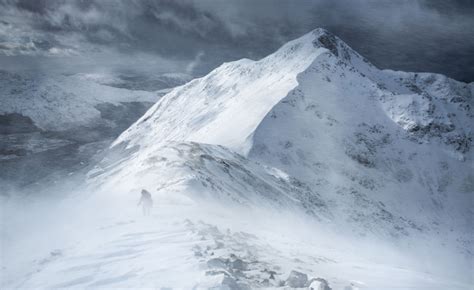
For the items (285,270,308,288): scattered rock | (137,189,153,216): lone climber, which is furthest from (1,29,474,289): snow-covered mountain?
(137,189,153,216): lone climber

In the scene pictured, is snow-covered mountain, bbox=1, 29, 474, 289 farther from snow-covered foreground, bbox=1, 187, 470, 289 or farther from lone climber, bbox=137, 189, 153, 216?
lone climber, bbox=137, 189, 153, 216

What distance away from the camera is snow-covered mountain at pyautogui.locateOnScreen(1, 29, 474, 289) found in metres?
14.5

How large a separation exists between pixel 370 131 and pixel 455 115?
82109 millimetres

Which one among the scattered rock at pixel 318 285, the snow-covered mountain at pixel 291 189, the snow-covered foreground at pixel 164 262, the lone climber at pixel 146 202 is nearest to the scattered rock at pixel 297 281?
the snow-covered mountain at pixel 291 189

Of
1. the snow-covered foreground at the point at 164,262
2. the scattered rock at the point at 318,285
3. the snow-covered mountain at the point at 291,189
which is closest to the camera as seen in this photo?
the scattered rock at the point at 318,285

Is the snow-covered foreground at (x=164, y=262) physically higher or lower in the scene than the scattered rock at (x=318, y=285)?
higher

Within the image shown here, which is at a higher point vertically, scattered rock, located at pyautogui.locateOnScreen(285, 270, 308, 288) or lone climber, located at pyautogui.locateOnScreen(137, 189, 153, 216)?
lone climber, located at pyautogui.locateOnScreen(137, 189, 153, 216)

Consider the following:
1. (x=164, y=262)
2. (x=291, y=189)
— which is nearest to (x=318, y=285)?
(x=164, y=262)

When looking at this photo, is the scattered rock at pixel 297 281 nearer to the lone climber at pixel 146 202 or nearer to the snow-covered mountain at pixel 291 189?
the snow-covered mountain at pixel 291 189

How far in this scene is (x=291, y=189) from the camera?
247ft

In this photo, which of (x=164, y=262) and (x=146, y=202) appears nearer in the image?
(x=164, y=262)

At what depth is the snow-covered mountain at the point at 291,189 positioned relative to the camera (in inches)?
573

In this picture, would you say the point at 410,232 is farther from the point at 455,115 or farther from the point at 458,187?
the point at 455,115

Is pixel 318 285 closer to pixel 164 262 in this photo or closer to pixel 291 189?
pixel 164 262
